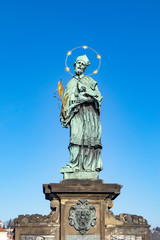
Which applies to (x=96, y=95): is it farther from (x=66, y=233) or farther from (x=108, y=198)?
(x=66, y=233)

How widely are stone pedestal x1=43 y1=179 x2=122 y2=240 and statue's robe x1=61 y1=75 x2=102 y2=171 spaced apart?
750 mm

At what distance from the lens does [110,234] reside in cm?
1192

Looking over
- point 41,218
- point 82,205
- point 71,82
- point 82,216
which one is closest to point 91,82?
point 71,82

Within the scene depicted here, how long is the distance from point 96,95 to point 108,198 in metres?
3.31

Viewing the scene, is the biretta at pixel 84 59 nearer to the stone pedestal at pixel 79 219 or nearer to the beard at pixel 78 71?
the beard at pixel 78 71

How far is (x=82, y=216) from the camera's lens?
1168 centimetres

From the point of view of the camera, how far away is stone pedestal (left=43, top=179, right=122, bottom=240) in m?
11.6

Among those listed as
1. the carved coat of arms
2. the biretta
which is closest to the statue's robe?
the biretta

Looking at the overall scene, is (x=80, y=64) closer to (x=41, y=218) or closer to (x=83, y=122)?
(x=83, y=122)

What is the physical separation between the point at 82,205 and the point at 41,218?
1.28 meters

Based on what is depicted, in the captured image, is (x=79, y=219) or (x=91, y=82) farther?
(x=91, y=82)

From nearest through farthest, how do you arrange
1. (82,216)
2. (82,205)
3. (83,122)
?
1. (82,216)
2. (82,205)
3. (83,122)

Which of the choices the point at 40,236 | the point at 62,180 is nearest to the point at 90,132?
the point at 62,180

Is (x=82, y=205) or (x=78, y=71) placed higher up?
(x=78, y=71)
